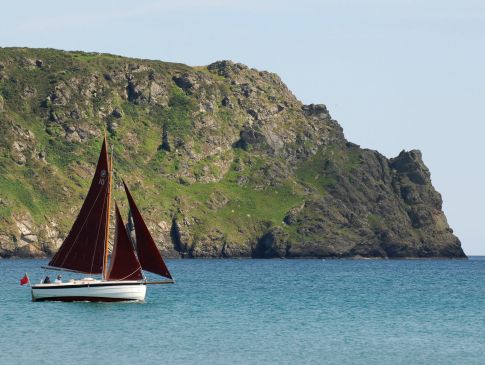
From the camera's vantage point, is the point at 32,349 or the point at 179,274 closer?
the point at 32,349

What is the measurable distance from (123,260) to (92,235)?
3593 mm

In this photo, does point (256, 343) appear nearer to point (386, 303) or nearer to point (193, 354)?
point (193, 354)

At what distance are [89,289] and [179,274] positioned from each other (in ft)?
281

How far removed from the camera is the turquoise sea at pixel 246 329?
6419 centimetres

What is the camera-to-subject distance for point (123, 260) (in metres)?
91.1

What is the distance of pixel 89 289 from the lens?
91.2 meters

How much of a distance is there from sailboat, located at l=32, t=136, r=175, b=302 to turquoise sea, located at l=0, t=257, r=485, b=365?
53.1 inches

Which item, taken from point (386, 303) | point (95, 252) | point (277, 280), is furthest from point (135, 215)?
point (277, 280)

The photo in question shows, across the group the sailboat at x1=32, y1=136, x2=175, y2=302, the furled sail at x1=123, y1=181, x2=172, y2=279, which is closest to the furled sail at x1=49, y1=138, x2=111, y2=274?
the sailboat at x1=32, y1=136, x2=175, y2=302

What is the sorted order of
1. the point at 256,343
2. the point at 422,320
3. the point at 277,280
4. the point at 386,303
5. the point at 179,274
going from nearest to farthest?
the point at 256,343 → the point at 422,320 → the point at 386,303 → the point at 277,280 → the point at 179,274

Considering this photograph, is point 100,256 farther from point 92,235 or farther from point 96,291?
point 96,291

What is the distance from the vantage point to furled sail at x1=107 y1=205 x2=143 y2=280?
9075 cm

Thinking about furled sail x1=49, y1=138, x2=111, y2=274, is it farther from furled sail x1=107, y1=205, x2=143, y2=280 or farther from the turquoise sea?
the turquoise sea

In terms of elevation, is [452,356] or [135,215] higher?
[135,215]
